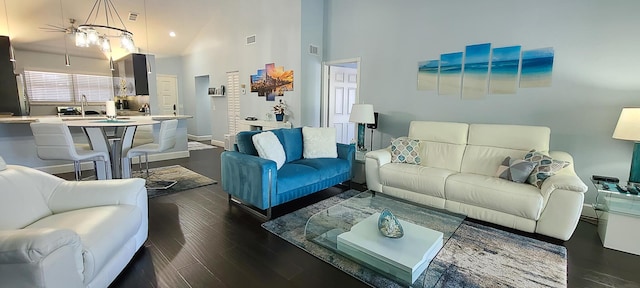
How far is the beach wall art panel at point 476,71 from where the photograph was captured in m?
3.65

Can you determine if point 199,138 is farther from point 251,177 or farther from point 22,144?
point 251,177

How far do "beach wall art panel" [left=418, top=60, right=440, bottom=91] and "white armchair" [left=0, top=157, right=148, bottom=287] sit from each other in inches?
149

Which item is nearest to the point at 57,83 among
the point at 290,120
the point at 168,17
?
the point at 168,17

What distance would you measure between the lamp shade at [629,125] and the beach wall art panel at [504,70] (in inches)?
42.0

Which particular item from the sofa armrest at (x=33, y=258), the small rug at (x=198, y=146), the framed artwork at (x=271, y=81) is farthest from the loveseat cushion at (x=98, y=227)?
the small rug at (x=198, y=146)

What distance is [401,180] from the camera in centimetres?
332

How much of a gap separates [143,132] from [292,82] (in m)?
2.70

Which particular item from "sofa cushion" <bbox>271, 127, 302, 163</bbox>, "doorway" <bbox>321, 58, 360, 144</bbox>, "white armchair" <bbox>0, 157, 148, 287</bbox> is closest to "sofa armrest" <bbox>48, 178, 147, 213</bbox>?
"white armchair" <bbox>0, 157, 148, 287</bbox>

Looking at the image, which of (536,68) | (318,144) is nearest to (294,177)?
(318,144)

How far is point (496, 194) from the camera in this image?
2.68 m

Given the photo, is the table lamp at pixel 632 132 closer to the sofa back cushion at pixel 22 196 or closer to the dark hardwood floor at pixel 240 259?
the dark hardwood floor at pixel 240 259

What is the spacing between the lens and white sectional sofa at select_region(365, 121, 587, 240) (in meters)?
2.47

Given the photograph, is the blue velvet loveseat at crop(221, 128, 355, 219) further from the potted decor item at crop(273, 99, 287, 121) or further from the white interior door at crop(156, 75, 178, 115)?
the white interior door at crop(156, 75, 178, 115)

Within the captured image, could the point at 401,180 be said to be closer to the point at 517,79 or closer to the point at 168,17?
the point at 517,79
